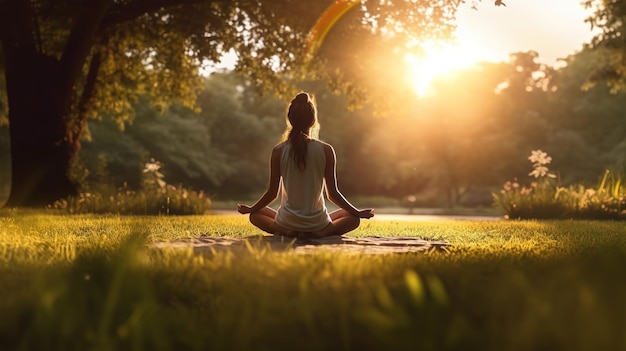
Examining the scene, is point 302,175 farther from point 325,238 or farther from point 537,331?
point 537,331

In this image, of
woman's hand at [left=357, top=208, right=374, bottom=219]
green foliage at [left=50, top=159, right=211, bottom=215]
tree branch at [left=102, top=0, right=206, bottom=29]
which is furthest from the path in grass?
tree branch at [left=102, top=0, right=206, bottom=29]

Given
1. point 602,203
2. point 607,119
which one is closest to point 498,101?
point 607,119

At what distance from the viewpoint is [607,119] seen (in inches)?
1714

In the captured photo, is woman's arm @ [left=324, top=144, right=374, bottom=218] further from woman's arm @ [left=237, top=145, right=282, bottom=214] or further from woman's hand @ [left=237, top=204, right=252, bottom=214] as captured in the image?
woman's hand @ [left=237, top=204, right=252, bottom=214]

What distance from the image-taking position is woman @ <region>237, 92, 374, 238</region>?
782 centimetres

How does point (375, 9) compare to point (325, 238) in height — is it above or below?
above

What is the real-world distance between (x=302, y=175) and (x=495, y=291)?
3649mm

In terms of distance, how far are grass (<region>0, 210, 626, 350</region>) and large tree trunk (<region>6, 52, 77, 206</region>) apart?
11.6 metres

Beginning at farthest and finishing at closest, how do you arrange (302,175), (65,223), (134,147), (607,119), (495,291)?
(607,119) → (134,147) → (65,223) → (302,175) → (495,291)

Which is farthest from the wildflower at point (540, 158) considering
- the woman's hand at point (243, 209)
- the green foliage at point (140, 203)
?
the woman's hand at point (243, 209)

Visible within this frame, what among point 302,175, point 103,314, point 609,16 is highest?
point 609,16

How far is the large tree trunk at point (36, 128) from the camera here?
53.9 feet

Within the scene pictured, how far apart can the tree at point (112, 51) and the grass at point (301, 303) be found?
38.1ft

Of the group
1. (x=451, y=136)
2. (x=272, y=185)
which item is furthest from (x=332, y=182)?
(x=451, y=136)
